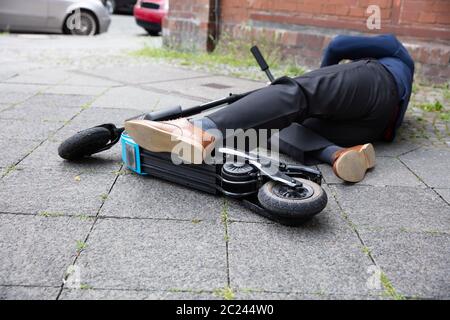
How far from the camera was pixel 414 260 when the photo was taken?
1.77 meters

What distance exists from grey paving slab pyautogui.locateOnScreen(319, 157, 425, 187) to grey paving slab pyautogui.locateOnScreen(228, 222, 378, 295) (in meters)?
0.66

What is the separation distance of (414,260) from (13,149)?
2336mm

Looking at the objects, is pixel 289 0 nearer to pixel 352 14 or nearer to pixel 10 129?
pixel 352 14

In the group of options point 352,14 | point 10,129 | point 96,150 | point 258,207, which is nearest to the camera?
point 258,207

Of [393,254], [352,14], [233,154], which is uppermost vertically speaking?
[352,14]

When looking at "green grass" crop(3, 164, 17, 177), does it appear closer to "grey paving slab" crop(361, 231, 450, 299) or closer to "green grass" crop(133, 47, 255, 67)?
"grey paving slab" crop(361, 231, 450, 299)

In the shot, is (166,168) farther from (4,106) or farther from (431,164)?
(4,106)

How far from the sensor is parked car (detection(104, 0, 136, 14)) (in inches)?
646

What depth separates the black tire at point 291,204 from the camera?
6.11 feet

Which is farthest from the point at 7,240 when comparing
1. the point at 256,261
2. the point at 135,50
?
the point at 135,50

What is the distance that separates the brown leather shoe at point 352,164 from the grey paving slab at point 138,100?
1.97 metres

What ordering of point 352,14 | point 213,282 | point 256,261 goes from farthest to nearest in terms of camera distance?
point 352,14 → point 256,261 → point 213,282

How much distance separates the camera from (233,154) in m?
2.15

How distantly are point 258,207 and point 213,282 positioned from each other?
1.78 ft
